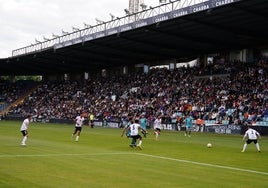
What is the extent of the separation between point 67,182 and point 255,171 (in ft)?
23.7

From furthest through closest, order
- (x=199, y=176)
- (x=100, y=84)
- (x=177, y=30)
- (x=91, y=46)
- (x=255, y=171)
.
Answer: (x=100, y=84), (x=91, y=46), (x=177, y=30), (x=255, y=171), (x=199, y=176)

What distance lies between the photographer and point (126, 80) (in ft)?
244

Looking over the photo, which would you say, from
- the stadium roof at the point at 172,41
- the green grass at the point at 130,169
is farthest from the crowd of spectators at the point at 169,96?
the green grass at the point at 130,169

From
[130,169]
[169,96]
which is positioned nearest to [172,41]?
[169,96]

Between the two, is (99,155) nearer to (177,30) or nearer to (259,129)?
(259,129)

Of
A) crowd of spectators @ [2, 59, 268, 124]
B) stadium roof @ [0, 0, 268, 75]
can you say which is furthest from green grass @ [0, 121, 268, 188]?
crowd of spectators @ [2, 59, 268, 124]

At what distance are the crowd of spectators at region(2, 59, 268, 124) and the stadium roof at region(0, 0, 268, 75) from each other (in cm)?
266

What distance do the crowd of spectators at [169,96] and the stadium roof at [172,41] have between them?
2665 mm

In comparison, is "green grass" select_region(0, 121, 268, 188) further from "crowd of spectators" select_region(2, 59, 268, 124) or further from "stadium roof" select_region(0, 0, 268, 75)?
"crowd of spectators" select_region(2, 59, 268, 124)

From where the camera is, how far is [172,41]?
185ft

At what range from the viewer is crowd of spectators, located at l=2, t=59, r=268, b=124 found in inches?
1838

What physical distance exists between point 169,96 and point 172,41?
7044 mm

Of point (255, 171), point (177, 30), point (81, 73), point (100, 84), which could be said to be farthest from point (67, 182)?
point (81, 73)

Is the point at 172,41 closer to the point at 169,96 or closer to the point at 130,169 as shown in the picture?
the point at 169,96
